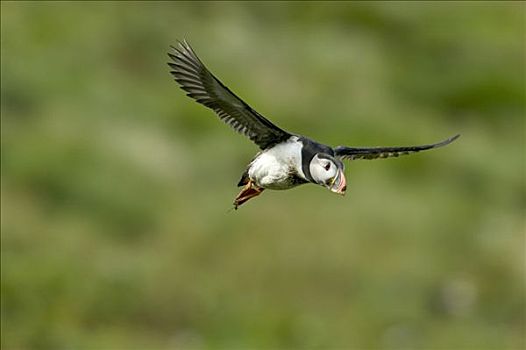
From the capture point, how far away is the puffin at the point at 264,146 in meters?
6.72

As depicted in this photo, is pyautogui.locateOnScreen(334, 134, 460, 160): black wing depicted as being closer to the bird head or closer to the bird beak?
the bird head

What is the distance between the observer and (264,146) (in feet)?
24.1

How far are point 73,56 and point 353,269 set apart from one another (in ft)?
20.2

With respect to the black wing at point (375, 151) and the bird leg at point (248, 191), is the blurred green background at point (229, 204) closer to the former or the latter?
the bird leg at point (248, 191)

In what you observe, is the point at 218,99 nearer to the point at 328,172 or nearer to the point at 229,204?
the point at 328,172

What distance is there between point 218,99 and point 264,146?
0.33 metres

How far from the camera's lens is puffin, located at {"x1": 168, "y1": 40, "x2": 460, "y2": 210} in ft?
22.0

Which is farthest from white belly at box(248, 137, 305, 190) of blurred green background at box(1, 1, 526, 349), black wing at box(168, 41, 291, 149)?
blurred green background at box(1, 1, 526, 349)

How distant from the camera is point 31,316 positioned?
15555 millimetres

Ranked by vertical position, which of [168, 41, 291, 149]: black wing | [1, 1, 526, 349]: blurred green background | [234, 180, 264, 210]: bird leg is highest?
[1, 1, 526, 349]: blurred green background

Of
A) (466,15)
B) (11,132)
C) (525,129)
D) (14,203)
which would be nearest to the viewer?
(14,203)

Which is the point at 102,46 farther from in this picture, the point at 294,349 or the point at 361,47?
the point at 294,349

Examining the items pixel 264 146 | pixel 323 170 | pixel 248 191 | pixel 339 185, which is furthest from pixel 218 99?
pixel 339 185

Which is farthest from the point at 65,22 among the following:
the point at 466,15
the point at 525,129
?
the point at 466,15
